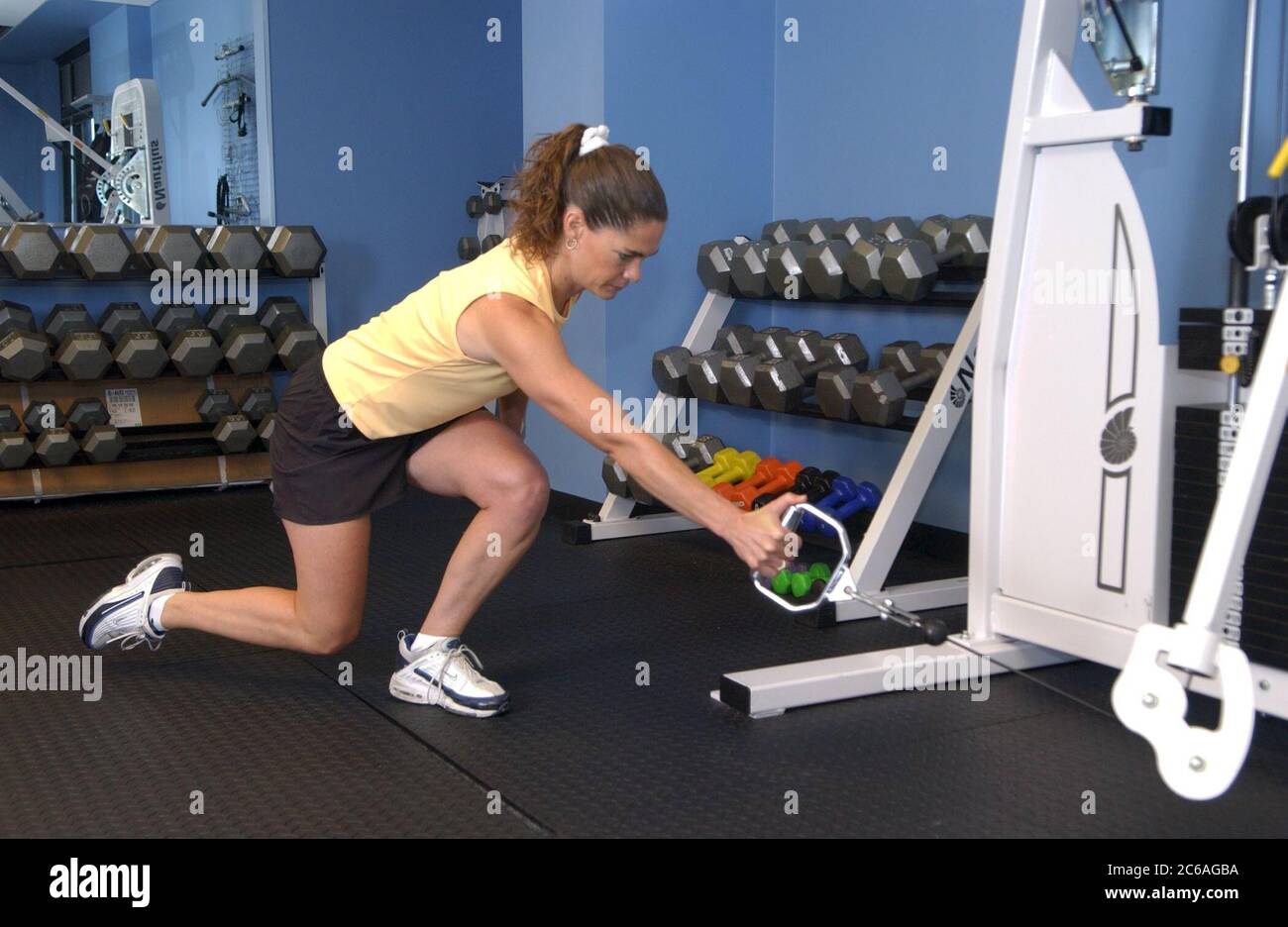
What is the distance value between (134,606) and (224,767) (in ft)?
1.86

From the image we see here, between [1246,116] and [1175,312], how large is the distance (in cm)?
81

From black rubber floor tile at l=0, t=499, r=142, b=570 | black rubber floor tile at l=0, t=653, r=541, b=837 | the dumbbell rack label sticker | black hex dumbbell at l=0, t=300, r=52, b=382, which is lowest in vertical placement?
black rubber floor tile at l=0, t=653, r=541, b=837

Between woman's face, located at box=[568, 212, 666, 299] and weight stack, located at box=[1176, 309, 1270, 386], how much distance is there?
93 cm

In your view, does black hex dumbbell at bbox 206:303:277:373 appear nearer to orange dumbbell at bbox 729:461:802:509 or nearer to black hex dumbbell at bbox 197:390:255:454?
black hex dumbbell at bbox 197:390:255:454

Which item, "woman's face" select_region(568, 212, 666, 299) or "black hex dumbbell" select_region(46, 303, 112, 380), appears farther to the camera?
"black hex dumbbell" select_region(46, 303, 112, 380)

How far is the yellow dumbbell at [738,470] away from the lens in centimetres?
365

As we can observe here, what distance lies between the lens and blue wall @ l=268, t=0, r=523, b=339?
Result: 4.66 m

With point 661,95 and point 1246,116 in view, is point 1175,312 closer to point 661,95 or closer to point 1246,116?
point 1246,116

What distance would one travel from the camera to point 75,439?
4.37 m

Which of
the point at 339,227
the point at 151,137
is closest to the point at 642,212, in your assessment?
the point at 339,227

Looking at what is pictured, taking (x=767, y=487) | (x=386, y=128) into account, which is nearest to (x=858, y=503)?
(x=767, y=487)

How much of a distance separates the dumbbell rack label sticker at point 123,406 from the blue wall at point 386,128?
0.77 metres

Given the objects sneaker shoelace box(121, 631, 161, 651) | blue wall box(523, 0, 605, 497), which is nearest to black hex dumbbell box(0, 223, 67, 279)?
blue wall box(523, 0, 605, 497)
